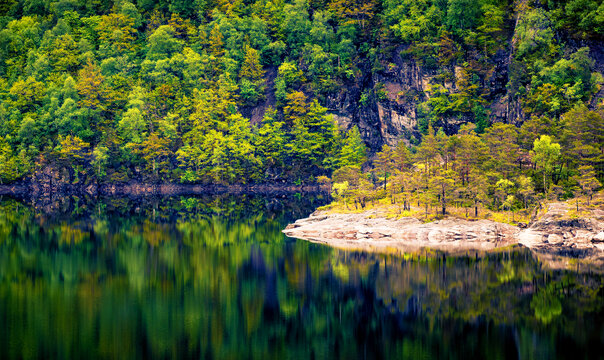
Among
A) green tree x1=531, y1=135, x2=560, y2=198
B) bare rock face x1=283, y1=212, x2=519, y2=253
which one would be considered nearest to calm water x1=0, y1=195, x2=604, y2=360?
bare rock face x1=283, y1=212, x2=519, y2=253

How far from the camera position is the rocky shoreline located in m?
47.1

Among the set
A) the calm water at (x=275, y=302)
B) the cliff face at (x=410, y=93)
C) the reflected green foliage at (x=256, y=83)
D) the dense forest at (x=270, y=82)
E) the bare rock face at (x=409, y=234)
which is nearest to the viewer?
the calm water at (x=275, y=302)

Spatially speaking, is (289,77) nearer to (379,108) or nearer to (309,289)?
(379,108)

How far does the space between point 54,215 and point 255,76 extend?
5583cm

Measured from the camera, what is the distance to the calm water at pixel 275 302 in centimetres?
2406

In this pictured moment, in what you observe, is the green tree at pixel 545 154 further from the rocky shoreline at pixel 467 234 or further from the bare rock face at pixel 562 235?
the rocky shoreline at pixel 467 234

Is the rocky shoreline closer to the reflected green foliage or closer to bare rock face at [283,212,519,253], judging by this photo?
bare rock face at [283,212,519,253]

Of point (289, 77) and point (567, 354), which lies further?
point (289, 77)

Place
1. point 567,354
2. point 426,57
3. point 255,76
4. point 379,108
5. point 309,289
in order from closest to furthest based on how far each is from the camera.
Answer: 1. point 567,354
2. point 309,289
3. point 426,57
4. point 379,108
5. point 255,76

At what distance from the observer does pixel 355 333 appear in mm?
26422

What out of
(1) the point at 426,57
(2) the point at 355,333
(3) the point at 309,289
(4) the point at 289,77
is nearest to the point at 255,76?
(4) the point at 289,77

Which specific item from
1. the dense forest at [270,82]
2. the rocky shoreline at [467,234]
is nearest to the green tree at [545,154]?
the rocky shoreline at [467,234]

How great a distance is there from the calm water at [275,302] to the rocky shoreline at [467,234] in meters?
4.04

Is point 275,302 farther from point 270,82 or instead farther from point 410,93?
point 270,82
